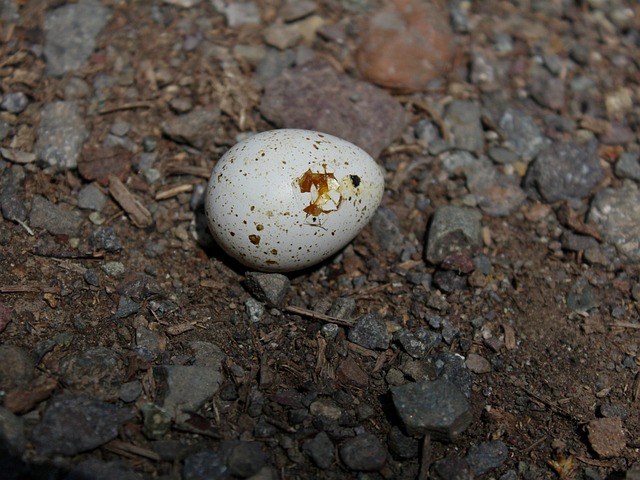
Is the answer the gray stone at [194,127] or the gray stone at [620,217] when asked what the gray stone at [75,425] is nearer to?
the gray stone at [194,127]

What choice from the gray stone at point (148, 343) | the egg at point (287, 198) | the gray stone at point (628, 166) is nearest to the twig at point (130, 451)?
the gray stone at point (148, 343)

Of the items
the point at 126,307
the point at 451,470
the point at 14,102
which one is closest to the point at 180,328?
the point at 126,307

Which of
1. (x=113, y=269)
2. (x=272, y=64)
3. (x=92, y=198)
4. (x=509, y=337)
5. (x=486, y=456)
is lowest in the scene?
(x=486, y=456)

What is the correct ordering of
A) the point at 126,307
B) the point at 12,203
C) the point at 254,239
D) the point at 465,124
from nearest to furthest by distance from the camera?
the point at 254,239 → the point at 126,307 → the point at 12,203 → the point at 465,124

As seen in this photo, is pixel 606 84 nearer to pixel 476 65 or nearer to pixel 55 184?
pixel 476 65

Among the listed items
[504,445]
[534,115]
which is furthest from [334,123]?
[504,445]

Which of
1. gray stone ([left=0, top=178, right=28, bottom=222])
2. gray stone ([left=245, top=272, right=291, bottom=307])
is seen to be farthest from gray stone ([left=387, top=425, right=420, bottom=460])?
gray stone ([left=0, top=178, right=28, bottom=222])

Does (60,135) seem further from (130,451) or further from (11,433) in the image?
(130,451)
